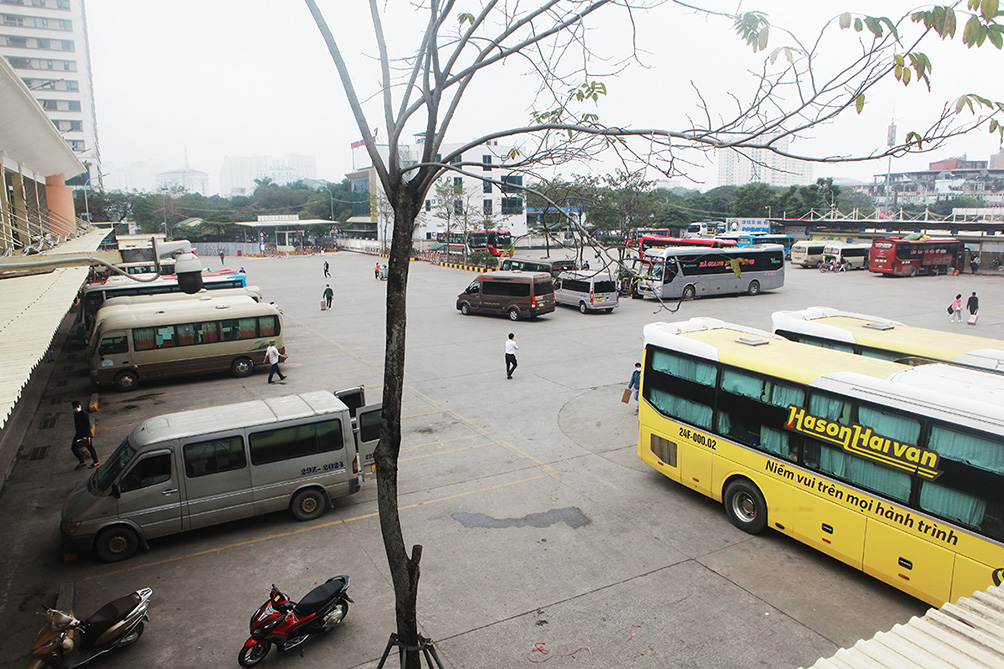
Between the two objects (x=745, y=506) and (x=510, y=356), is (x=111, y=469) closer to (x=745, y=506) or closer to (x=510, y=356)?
(x=745, y=506)

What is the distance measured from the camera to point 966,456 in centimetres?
643

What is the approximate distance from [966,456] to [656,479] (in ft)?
16.4

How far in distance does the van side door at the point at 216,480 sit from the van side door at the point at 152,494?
0.15 m

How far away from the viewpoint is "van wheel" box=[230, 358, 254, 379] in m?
18.4

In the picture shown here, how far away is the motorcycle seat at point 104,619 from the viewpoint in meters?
6.33

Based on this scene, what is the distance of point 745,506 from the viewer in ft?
29.6

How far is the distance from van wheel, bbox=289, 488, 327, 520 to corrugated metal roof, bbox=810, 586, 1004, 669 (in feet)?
24.7

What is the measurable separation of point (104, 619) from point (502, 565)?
4.31 m

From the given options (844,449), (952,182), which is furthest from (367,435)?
(952,182)

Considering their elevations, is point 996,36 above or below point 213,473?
above

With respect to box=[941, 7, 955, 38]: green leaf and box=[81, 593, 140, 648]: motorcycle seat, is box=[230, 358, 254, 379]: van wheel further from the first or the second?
box=[941, 7, 955, 38]: green leaf

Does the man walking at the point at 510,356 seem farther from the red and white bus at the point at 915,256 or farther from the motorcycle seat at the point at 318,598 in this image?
the red and white bus at the point at 915,256

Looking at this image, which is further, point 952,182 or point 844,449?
point 952,182

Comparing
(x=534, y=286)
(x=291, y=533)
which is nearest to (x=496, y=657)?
(x=291, y=533)
